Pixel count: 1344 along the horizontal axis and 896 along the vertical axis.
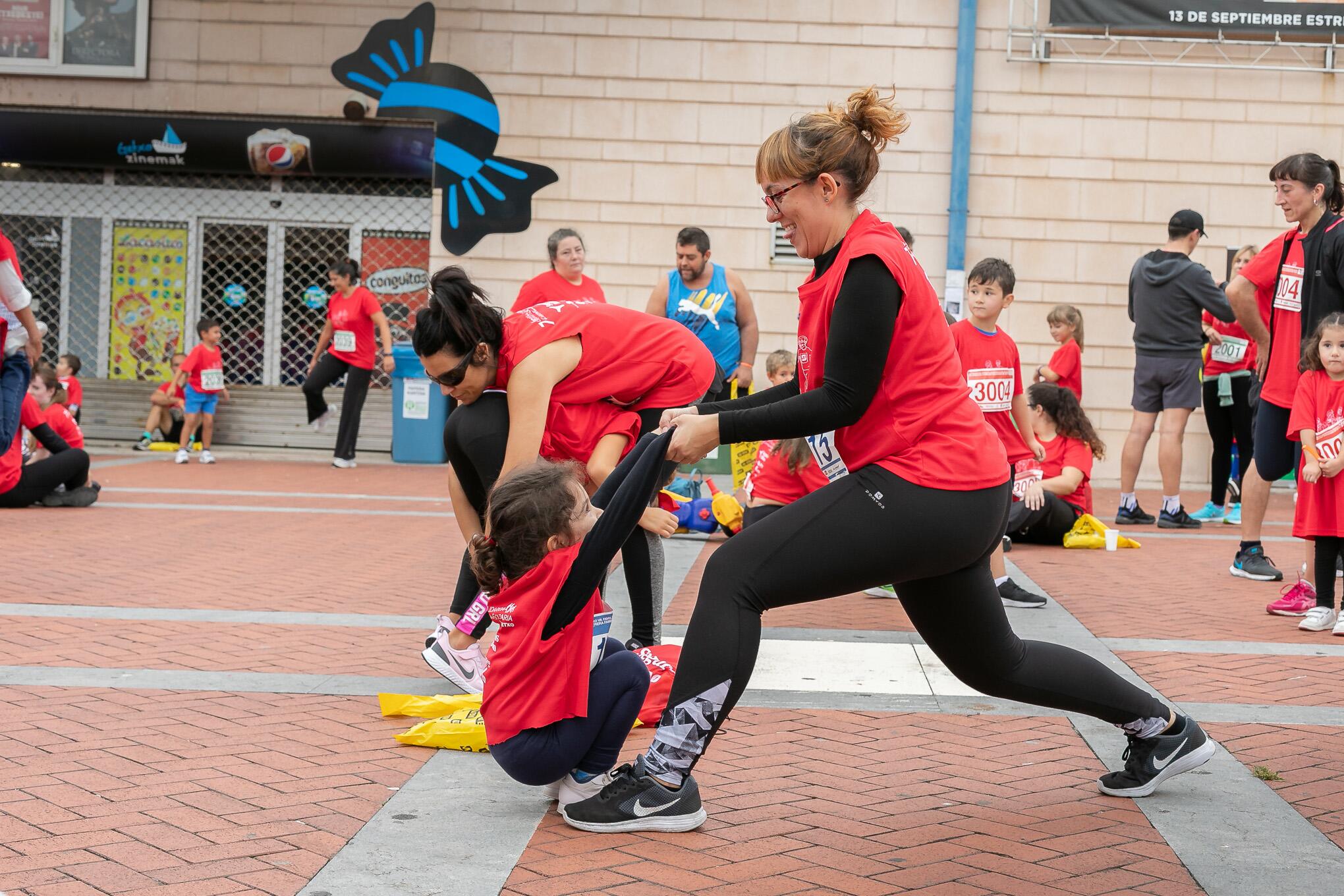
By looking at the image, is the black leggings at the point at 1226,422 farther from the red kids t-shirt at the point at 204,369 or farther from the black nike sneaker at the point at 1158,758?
the red kids t-shirt at the point at 204,369

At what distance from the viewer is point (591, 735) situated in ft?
11.0

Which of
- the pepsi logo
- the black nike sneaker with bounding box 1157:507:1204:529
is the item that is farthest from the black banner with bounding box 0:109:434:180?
the black nike sneaker with bounding box 1157:507:1204:529

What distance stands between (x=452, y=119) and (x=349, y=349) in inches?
110

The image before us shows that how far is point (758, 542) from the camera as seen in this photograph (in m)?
3.02

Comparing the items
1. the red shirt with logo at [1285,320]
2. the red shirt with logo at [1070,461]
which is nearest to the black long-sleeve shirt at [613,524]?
the red shirt with logo at [1285,320]

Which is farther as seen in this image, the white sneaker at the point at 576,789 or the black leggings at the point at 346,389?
the black leggings at the point at 346,389

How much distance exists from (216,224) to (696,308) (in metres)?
8.74

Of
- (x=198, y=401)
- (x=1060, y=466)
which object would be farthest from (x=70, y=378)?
(x=1060, y=466)

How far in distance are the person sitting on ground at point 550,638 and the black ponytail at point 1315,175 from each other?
465 centimetres

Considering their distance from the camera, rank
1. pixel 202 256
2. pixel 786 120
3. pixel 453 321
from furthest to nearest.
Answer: pixel 202 256, pixel 786 120, pixel 453 321

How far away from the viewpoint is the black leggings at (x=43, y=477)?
945 centimetres

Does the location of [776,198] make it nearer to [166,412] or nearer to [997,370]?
[997,370]

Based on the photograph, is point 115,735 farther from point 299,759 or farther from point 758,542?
point 758,542

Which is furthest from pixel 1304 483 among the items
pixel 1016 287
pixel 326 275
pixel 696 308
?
pixel 326 275
